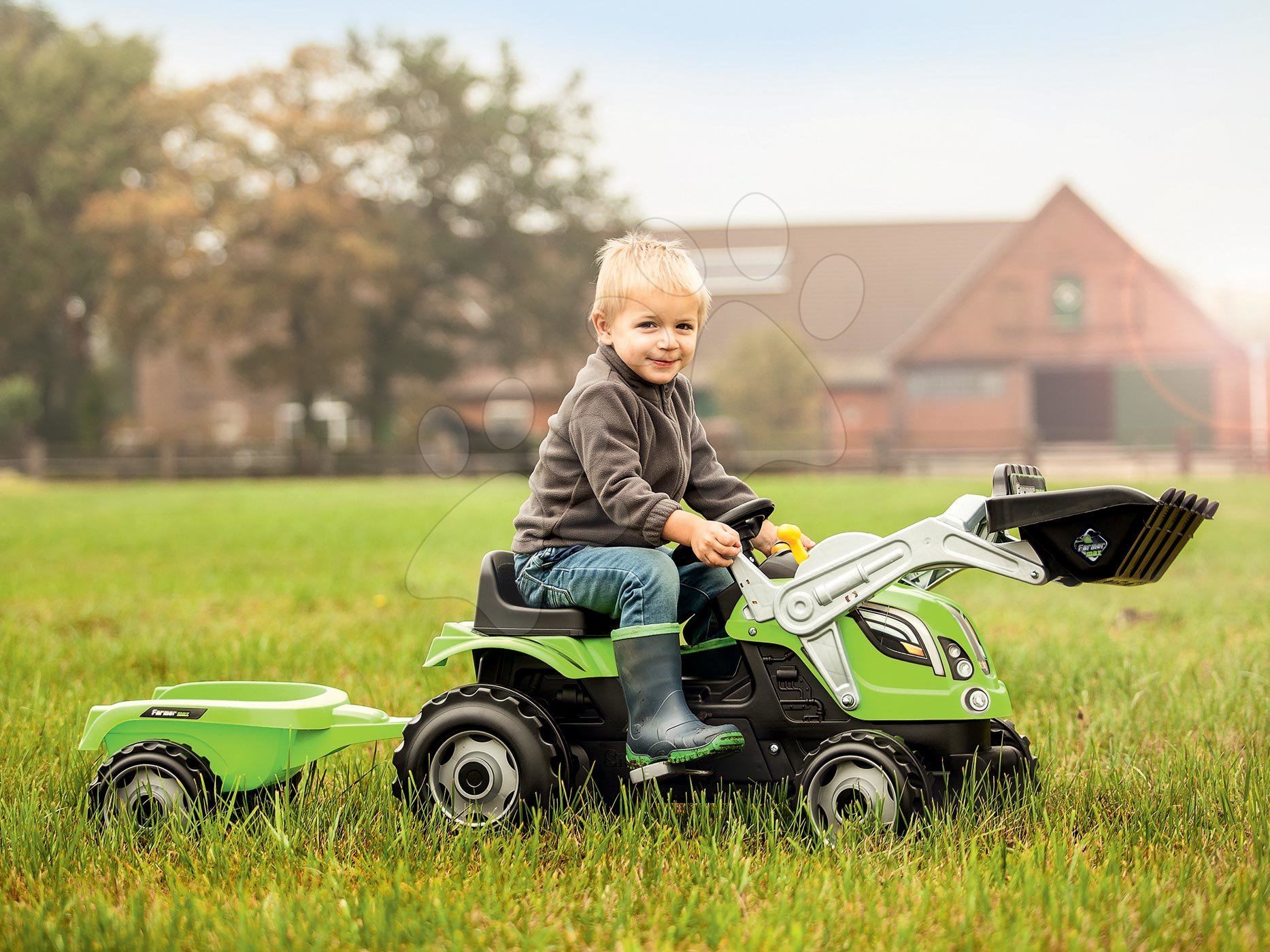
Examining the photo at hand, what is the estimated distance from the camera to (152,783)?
10.7 ft

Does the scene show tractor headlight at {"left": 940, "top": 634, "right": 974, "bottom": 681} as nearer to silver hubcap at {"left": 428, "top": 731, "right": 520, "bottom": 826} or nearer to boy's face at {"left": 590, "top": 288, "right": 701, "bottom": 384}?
boy's face at {"left": 590, "top": 288, "right": 701, "bottom": 384}

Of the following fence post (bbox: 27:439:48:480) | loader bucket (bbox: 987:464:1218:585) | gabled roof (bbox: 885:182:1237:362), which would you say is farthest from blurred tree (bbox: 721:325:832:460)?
loader bucket (bbox: 987:464:1218:585)

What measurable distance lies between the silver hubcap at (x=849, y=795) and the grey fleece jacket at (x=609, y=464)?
2.19 ft

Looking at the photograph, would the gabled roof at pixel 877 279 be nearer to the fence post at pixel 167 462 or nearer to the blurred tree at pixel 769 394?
the blurred tree at pixel 769 394

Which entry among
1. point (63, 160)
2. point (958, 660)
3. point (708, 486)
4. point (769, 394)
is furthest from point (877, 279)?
point (958, 660)

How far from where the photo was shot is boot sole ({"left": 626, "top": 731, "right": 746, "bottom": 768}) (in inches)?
118

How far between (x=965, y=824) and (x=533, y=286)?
38.1 meters

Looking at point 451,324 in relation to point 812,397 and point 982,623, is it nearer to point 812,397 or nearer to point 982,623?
point 812,397

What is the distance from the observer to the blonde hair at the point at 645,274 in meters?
3.18

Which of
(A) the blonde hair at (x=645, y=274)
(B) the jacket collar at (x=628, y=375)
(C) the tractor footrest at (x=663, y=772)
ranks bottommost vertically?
(C) the tractor footrest at (x=663, y=772)

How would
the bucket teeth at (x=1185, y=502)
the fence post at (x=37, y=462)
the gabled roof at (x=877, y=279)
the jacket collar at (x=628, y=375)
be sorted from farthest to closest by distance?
the gabled roof at (x=877, y=279)
the fence post at (x=37, y=462)
the jacket collar at (x=628, y=375)
the bucket teeth at (x=1185, y=502)

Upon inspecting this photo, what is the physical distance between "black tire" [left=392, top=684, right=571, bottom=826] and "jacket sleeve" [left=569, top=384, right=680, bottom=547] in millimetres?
528

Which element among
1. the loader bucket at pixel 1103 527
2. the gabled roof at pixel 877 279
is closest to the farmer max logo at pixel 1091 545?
the loader bucket at pixel 1103 527

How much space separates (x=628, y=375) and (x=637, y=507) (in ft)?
1.29
